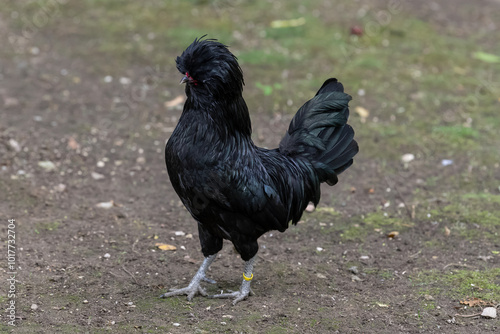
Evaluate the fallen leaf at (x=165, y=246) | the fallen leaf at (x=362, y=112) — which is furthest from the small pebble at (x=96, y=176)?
the fallen leaf at (x=362, y=112)

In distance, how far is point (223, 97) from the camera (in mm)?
4480

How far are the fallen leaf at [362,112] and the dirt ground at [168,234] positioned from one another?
0.18 m

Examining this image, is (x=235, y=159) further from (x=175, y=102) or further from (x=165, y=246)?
(x=175, y=102)

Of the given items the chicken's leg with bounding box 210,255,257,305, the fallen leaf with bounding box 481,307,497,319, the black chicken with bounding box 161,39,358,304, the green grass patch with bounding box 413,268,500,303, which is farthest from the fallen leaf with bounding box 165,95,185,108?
the fallen leaf with bounding box 481,307,497,319

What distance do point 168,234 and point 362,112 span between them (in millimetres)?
3834

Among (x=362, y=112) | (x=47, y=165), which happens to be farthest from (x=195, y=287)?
(x=362, y=112)

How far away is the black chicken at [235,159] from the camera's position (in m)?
4.43

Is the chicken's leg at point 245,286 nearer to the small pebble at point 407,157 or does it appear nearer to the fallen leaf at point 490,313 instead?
the fallen leaf at point 490,313

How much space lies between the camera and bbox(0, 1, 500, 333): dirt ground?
4.63 meters

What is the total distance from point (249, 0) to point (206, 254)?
7.86 m

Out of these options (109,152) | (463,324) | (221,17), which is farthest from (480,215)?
(221,17)

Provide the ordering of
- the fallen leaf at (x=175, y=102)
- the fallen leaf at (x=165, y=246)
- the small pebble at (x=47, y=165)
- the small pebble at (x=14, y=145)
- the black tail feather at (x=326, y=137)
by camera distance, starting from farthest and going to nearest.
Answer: the fallen leaf at (x=175, y=102) → the small pebble at (x=14, y=145) → the small pebble at (x=47, y=165) → the fallen leaf at (x=165, y=246) → the black tail feather at (x=326, y=137)

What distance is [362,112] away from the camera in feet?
28.1

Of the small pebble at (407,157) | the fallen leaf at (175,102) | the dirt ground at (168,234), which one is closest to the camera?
the dirt ground at (168,234)
